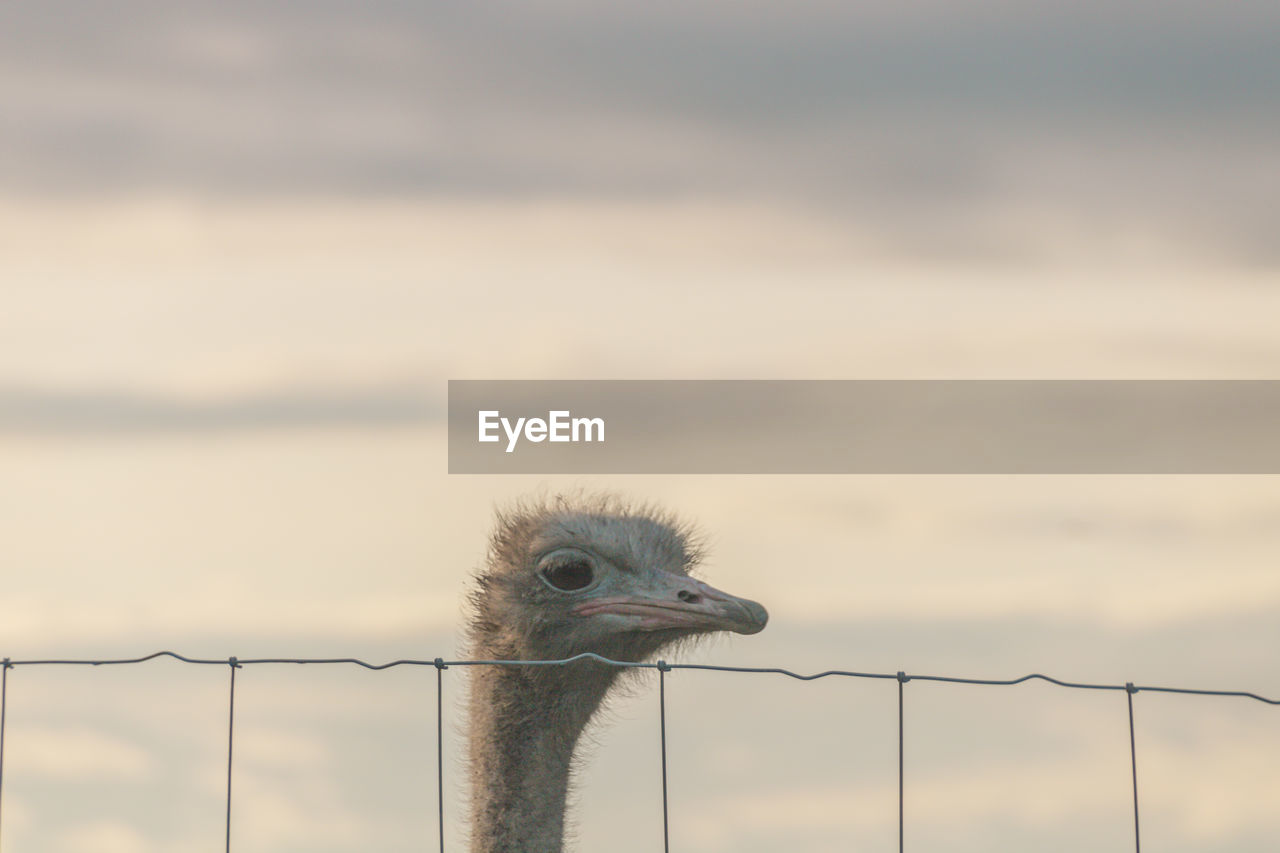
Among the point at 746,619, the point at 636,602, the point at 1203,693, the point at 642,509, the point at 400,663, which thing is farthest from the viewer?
the point at 642,509

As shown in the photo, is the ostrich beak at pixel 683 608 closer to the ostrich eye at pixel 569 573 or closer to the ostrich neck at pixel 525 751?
the ostrich eye at pixel 569 573

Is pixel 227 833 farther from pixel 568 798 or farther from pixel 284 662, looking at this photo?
pixel 568 798

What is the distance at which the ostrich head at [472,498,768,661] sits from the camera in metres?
7.71

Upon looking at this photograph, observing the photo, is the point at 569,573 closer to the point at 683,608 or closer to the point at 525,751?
the point at 683,608

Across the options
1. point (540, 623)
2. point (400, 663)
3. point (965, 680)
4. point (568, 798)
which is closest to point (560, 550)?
point (540, 623)

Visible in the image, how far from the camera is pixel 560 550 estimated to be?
7.84 m

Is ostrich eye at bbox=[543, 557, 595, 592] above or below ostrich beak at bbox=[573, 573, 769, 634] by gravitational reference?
above

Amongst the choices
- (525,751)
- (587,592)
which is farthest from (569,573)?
(525,751)

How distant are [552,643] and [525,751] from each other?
15.7 inches

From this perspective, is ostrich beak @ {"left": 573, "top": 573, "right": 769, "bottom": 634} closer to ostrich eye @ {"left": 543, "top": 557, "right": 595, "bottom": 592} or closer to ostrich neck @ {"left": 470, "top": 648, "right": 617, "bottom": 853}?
ostrich eye @ {"left": 543, "top": 557, "right": 595, "bottom": 592}

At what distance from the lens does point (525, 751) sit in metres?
7.77

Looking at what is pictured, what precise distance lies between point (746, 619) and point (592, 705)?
0.96 meters

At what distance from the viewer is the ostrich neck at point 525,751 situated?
25.2ft

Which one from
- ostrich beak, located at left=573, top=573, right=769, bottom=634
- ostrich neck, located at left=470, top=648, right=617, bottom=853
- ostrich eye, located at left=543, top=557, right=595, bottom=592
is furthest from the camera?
ostrich eye, located at left=543, top=557, right=595, bottom=592
